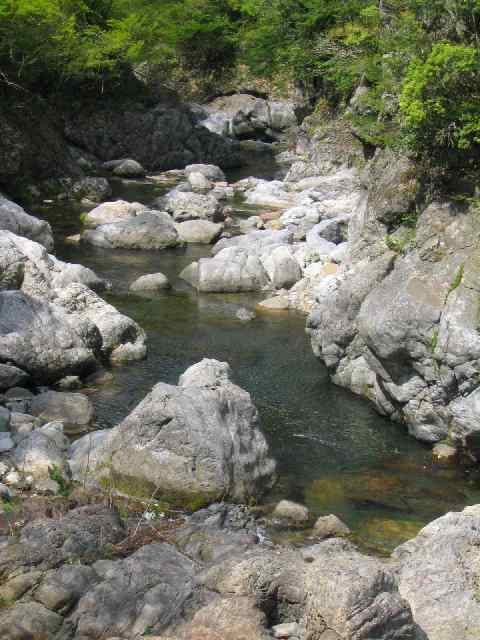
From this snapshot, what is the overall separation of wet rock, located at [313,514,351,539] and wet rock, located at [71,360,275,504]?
1.02 meters

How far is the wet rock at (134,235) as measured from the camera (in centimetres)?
2159

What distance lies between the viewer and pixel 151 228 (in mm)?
21812

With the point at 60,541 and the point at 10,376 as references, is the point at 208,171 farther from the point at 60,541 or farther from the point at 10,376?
the point at 60,541

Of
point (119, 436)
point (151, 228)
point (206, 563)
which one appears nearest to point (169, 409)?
point (119, 436)

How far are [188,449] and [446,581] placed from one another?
384cm

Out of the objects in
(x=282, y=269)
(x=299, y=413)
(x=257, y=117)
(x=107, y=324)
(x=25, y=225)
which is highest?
(x=299, y=413)

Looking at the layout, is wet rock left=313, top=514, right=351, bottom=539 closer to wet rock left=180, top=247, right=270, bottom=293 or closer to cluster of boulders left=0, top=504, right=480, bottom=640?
cluster of boulders left=0, top=504, right=480, bottom=640

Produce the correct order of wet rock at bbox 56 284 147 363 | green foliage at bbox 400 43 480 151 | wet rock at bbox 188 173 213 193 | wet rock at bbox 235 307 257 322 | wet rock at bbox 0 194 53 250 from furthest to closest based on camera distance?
1. wet rock at bbox 188 173 213 193
2. wet rock at bbox 0 194 53 250
3. wet rock at bbox 235 307 257 322
4. wet rock at bbox 56 284 147 363
5. green foliage at bbox 400 43 480 151

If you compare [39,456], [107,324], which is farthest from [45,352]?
[39,456]

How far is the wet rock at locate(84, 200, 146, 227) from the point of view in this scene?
23938 mm

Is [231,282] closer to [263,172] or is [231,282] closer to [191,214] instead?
[191,214]

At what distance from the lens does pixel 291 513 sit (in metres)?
9.10

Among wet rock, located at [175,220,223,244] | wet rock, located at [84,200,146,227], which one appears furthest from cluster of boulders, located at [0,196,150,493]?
wet rock, located at [84,200,146,227]

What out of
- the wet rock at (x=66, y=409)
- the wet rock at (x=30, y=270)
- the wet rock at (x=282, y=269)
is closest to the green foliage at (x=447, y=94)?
the wet rock at (x=66, y=409)
